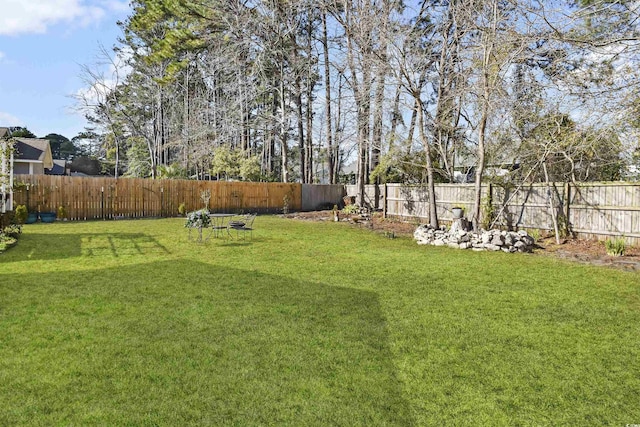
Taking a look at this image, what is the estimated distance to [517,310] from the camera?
14.7ft

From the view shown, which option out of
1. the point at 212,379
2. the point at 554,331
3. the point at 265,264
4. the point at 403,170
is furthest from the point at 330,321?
the point at 403,170

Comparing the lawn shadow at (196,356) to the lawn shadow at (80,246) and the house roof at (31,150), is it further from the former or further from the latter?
the house roof at (31,150)

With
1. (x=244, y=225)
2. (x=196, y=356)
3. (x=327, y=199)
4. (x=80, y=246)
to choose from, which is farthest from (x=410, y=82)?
(x=327, y=199)

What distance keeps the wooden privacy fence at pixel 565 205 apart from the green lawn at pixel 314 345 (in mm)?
2803

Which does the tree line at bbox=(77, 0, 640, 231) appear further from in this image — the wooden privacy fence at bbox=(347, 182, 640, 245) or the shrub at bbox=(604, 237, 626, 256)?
the shrub at bbox=(604, 237, 626, 256)

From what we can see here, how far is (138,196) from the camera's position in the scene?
16328mm

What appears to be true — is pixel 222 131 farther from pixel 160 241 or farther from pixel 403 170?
pixel 160 241

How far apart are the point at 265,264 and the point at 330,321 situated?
119 inches

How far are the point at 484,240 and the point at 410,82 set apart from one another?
185 inches

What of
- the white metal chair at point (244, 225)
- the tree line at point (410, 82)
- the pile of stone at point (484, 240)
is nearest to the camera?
the tree line at point (410, 82)

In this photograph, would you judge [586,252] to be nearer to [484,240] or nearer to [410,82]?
[484,240]

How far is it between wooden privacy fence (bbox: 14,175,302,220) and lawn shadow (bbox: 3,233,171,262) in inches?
156

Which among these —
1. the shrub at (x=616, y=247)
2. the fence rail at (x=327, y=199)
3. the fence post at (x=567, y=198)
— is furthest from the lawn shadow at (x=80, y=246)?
the fence post at (x=567, y=198)

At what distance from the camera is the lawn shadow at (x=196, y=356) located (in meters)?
2.38
